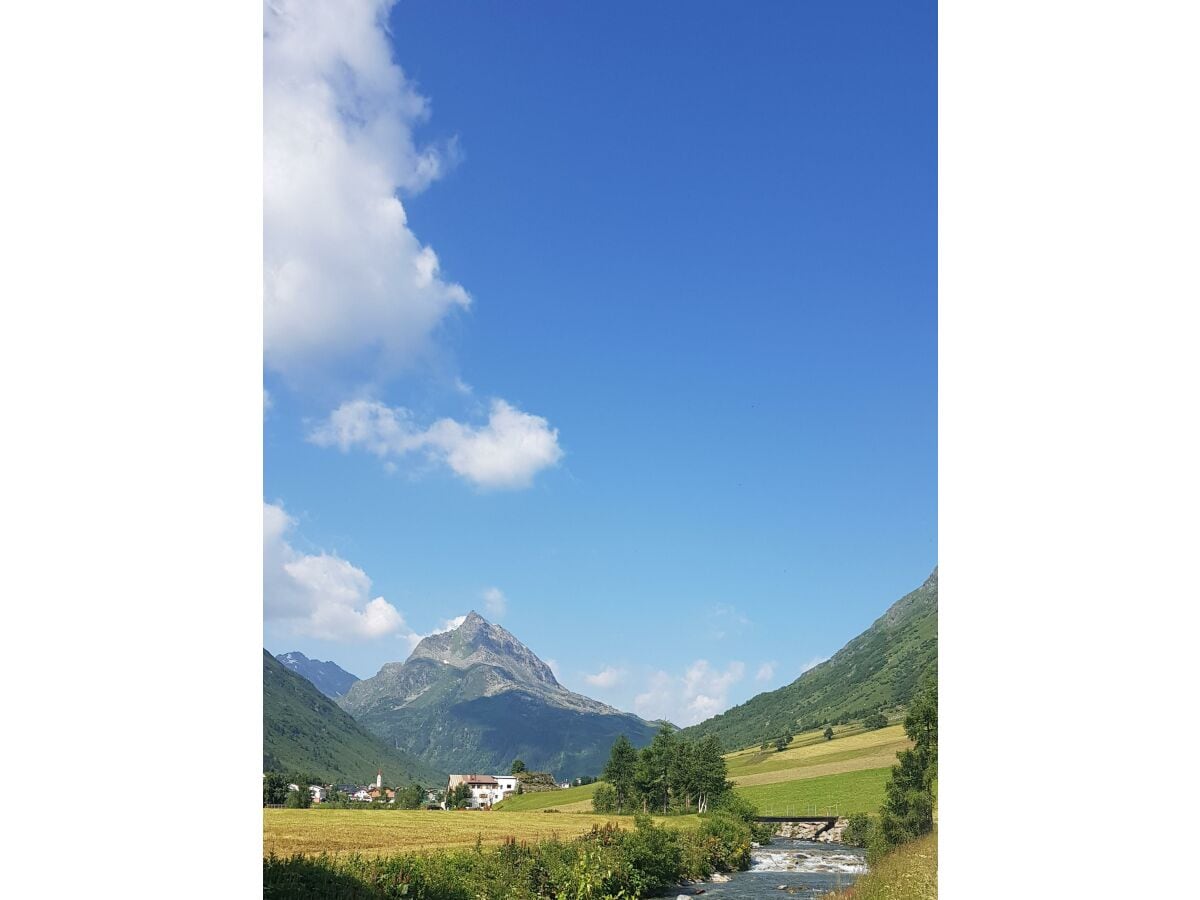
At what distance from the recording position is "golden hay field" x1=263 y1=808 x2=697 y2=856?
4531mm

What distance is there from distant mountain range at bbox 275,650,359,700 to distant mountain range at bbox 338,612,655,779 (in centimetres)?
13

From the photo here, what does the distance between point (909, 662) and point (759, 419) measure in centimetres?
240

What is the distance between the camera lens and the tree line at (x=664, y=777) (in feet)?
18.6

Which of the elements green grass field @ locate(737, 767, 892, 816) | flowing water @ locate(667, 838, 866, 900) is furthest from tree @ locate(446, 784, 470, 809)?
green grass field @ locate(737, 767, 892, 816)

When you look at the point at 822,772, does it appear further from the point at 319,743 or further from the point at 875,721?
the point at 319,743

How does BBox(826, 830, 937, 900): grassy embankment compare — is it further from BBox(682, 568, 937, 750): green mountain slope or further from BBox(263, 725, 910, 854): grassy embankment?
BBox(682, 568, 937, 750): green mountain slope

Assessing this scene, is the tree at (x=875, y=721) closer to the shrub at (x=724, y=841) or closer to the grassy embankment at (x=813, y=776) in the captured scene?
the grassy embankment at (x=813, y=776)

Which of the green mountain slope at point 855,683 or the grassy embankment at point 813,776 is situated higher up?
the green mountain slope at point 855,683

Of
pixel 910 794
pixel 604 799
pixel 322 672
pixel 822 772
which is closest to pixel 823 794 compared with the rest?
pixel 822 772

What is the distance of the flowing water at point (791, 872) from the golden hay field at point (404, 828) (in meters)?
0.52

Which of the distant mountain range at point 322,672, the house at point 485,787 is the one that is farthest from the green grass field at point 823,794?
the distant mountain range at point 322,672

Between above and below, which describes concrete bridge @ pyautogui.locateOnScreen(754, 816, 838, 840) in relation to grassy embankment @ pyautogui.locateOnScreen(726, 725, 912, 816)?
below
